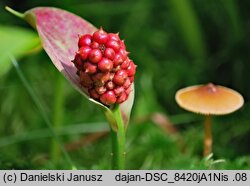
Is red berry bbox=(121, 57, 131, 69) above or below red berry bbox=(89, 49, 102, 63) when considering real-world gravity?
below

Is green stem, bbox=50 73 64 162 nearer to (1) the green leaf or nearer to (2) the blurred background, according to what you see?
(2) the blurred background

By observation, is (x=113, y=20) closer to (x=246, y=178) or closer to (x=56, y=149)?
(x=56, y=149)

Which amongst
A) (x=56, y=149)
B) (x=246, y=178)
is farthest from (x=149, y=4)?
(x=246, y=178)

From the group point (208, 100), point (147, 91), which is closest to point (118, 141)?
point (208, 100)

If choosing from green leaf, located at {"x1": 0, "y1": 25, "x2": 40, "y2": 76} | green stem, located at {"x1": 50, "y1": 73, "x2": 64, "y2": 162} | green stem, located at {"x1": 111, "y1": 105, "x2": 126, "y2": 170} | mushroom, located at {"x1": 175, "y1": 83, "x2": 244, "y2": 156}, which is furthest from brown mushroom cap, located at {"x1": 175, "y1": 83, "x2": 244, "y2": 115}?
green leaf, located at {"x1": 0, "y1": 25, "x2": 40, "y2": 76}

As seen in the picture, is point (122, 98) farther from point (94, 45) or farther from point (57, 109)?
point (57, 109)

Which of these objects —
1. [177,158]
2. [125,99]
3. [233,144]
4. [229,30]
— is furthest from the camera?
[229,30]
